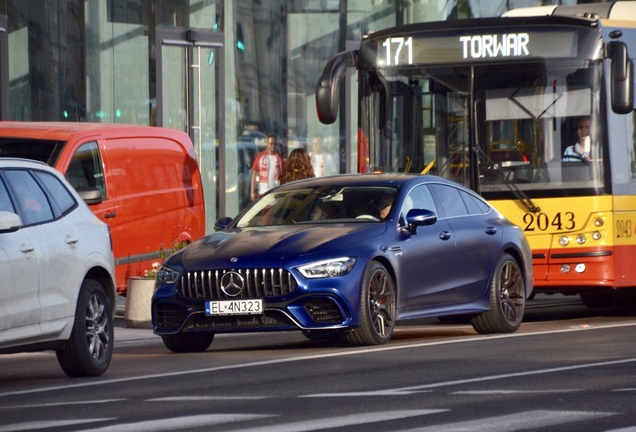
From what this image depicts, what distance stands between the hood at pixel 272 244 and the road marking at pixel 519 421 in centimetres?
497

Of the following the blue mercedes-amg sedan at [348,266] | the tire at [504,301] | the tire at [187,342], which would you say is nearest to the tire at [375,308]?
the blue mercedes-amg sedan at [348,266]

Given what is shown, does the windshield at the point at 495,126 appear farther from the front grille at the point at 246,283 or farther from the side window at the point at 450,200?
the front grille at the point at 246,283

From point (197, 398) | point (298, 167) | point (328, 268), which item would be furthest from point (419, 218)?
point (298, 167)

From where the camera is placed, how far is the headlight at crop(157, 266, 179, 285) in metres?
14.1

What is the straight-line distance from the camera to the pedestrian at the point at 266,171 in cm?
2814

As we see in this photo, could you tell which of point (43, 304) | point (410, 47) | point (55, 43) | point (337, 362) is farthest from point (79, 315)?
point (55, 43)

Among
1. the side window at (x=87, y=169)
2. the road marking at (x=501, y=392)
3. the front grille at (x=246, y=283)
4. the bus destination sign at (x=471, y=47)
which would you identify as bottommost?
the road marking at (x=501, y=392)

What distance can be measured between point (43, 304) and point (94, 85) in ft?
51.9

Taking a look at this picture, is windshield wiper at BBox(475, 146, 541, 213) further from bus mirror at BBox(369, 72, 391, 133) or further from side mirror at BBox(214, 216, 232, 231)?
side mirror at BBox(214, 216, 232, 231)

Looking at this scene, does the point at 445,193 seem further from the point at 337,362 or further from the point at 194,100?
the point at 194,100

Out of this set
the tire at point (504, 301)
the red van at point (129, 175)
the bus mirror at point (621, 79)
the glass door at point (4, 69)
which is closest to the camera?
the tire at point (504, 301)

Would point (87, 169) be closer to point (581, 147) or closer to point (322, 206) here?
point (322, 206)

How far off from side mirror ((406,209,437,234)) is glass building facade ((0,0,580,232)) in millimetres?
12432

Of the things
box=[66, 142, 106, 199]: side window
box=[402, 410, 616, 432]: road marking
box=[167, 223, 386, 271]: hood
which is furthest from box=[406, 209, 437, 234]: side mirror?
box=[402, 410, 616, 432]: road marking
